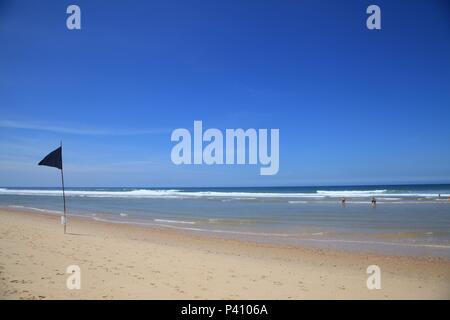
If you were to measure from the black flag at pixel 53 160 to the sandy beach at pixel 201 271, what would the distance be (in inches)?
107

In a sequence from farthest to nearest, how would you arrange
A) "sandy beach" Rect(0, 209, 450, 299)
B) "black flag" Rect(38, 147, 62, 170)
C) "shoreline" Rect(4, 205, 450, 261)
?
1. "black flag" Rect(38, 147, 62, 170)
2. "shoreline" Rect(4, 205, 450, 261)
3. "sandy beach" Rect(0, 209, 450, 299)

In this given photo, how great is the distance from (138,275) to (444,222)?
1610cm

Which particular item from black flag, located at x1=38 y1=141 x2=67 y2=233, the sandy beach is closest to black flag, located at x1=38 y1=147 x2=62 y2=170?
black flag, located at x1=38 y1=141 x2=67 y2=233

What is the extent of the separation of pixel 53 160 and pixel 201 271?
27.1ft

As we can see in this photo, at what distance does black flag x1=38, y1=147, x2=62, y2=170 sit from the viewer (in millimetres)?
12633

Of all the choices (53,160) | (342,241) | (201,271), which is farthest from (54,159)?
(342,241)

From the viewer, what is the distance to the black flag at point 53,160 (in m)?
12.6

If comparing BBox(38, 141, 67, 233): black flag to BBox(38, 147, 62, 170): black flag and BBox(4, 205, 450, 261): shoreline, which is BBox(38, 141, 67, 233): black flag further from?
BBox(4, 205, 450, 261): shoreline

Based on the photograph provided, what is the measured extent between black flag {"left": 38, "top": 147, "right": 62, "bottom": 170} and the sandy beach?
8.89 ft

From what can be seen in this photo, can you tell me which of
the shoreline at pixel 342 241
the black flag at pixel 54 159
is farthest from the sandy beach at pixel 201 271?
A: the black flag at pixel 54 159

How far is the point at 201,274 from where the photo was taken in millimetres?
7508

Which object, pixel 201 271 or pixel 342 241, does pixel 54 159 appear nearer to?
pixel 201 271
